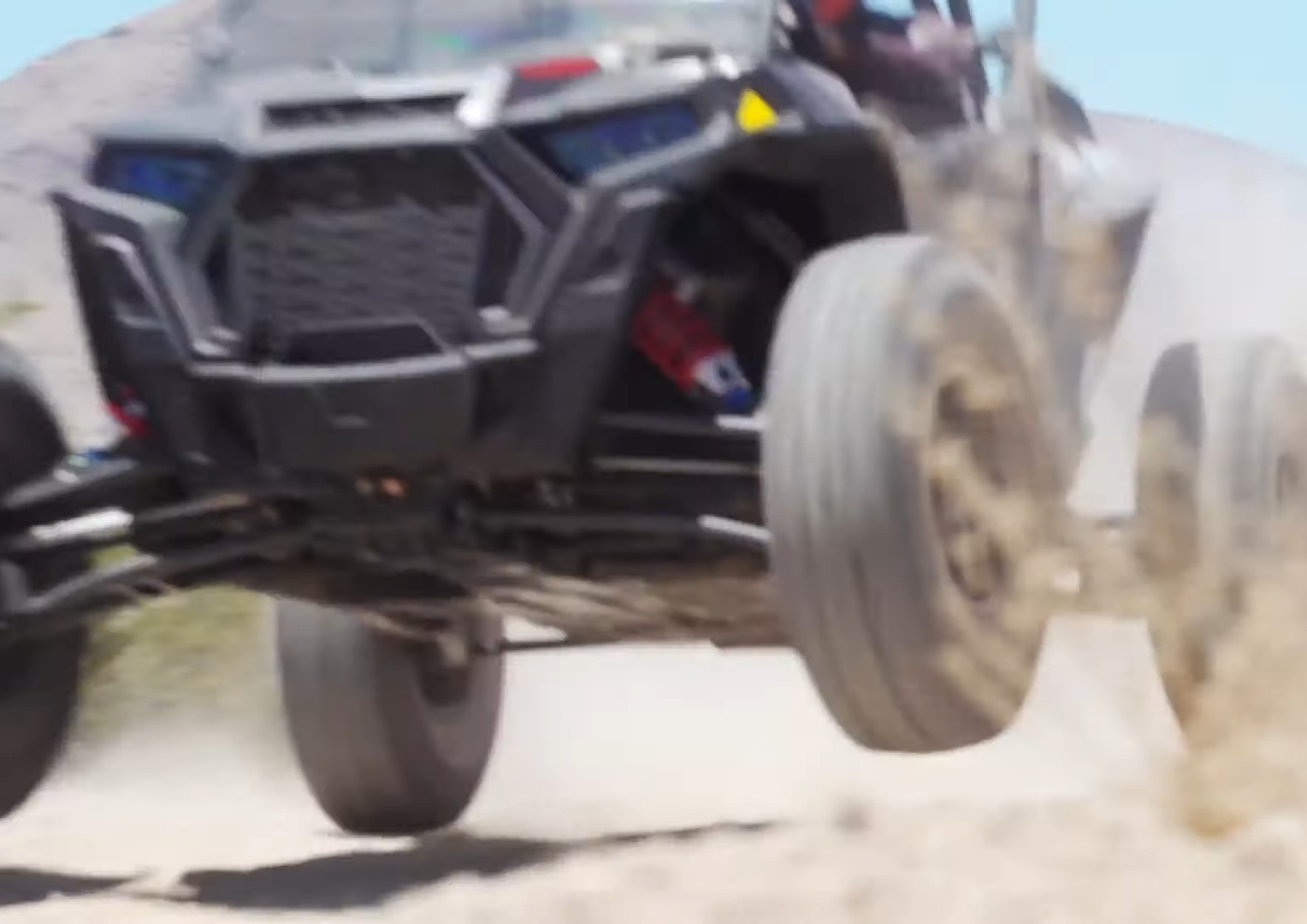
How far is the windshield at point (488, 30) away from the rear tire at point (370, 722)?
6.48 ft

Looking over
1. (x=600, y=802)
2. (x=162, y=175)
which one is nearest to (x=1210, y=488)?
(x=162, y=175)

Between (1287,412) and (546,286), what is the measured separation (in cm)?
169

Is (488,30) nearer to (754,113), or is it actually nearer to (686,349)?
(754,113)

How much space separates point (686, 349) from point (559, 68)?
51 centimetres

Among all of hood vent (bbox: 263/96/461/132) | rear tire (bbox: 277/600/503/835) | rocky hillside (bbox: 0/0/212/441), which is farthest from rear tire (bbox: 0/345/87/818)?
rocky hillside (bbox: 0/0/212/441)

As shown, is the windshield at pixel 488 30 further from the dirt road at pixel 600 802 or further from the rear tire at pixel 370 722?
the rear tire at pixel 370 722

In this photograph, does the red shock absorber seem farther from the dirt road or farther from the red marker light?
the dirt road

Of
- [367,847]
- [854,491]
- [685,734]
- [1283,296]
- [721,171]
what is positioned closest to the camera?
[854,491]

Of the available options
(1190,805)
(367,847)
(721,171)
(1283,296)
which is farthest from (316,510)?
(1283,296)

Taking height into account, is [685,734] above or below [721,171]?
below

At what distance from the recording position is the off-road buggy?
3746mm

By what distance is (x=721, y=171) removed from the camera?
390cm

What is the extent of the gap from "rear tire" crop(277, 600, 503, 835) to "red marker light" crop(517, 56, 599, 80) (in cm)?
234

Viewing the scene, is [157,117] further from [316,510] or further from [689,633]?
[689,633]
